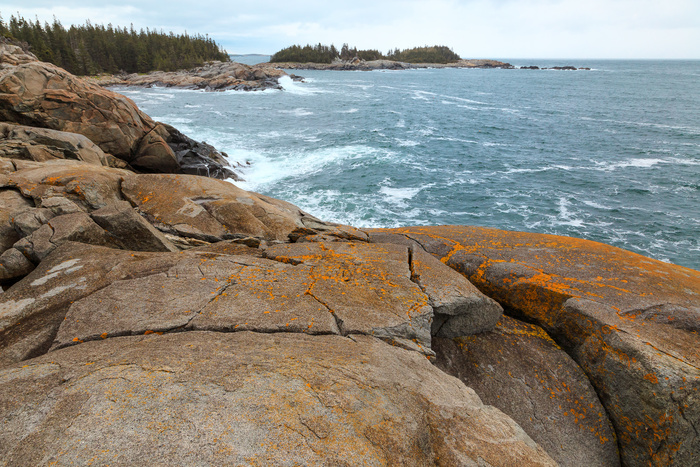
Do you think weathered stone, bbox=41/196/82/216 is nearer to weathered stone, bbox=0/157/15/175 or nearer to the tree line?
weathered stone, bbox=0/157/15/175

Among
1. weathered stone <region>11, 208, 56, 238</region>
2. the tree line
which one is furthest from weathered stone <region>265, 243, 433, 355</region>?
the tree line

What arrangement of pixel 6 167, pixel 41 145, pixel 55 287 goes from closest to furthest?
pixel 55 287, pixel 6 167, pixel 41 145

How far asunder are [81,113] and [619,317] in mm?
25829

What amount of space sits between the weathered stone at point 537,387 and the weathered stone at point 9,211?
1017cm

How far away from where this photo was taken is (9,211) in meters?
8.31

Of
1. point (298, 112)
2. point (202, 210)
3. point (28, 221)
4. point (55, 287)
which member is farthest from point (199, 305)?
point (298, 112)

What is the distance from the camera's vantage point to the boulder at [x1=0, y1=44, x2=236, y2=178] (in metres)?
17.5

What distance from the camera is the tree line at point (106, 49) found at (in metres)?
104

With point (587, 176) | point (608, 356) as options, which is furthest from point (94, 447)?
point (587, 176)

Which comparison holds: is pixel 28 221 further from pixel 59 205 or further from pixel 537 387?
pixel 537 387

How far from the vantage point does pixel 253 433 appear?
3.31 meters

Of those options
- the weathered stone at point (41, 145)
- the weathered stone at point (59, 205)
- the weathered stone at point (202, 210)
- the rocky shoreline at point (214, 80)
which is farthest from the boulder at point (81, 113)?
the rocky shoreline at point (214, 80)

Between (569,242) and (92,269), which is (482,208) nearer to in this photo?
(569,242)

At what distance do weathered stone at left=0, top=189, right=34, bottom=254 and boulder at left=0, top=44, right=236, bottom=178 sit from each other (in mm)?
11410
